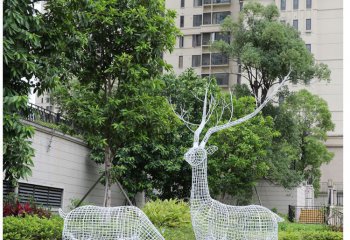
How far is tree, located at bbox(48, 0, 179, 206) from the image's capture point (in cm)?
1164

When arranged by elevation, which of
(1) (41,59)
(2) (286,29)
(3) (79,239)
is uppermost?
(2) (286,29)

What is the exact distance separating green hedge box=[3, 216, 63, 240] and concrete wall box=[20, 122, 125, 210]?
5477 mm

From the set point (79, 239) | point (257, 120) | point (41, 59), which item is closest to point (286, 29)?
point (257, 120)

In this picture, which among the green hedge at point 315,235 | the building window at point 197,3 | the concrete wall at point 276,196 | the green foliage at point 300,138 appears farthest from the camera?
the building window at point 197,3

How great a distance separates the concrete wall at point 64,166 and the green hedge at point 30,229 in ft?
18.0

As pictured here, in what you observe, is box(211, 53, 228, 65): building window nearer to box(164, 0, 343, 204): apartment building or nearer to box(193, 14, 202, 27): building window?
box(164, 0, 343, 204): apartment building

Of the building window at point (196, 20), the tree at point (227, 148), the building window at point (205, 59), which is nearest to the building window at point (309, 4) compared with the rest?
the building window at point (205, 59)

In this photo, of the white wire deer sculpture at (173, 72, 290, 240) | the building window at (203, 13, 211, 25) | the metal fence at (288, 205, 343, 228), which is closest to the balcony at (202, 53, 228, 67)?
the building window at (203, 13, 211, 25)

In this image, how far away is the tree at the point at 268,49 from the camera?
20781 millimetres

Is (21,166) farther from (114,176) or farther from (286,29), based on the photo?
(286,29)

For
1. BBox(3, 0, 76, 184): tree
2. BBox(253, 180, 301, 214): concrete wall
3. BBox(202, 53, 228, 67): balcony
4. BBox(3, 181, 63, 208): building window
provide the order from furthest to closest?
BBox(202, 53, 228, 67): balcony < BBox(253, 180, 301, 214): concrete wall < BBox(3, 181, 63, 208): building window < BBox(3, 0, 76, 184): tree

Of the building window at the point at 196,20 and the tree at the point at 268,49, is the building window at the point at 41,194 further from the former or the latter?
the building window at the point at 196,20

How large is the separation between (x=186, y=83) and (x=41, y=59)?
10946 mm

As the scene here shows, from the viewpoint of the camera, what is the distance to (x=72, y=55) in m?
9.95
